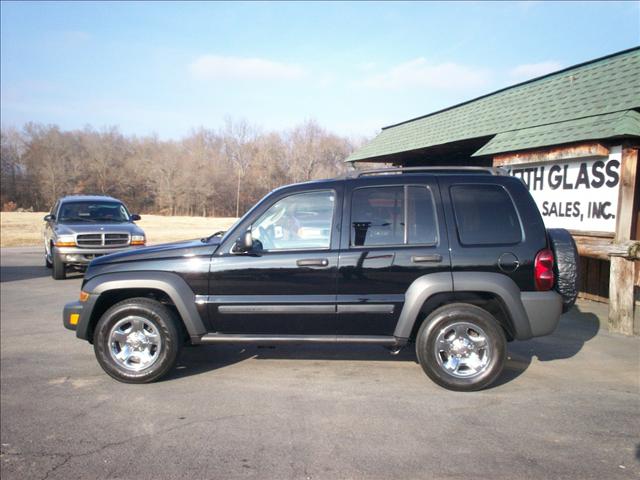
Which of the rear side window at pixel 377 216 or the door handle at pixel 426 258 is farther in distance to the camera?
the rear side window at pixel 377 216

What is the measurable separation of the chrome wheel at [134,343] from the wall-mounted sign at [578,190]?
6499 millimetres

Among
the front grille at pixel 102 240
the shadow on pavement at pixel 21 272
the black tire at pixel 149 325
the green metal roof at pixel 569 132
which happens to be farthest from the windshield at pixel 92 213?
the green metal roof at pixel 569 132

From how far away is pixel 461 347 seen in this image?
447cm

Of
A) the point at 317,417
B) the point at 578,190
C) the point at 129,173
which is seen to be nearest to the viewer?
the point at 317,417

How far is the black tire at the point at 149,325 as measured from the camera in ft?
15.0

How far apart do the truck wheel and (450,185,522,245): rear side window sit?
670 mm

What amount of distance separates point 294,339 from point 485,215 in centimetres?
218

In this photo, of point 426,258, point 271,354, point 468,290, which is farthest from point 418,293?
point 271,354

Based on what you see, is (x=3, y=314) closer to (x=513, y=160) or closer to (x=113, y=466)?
(x=113, y=466)

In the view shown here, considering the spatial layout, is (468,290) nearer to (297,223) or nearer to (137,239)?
(297,223)

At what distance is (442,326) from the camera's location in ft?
14.5

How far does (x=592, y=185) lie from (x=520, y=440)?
5.29 meters

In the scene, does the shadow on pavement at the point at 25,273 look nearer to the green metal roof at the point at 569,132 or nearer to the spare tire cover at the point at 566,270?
the green metal roof at the point at 569,132

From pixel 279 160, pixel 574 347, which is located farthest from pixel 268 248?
pixel 279 160
